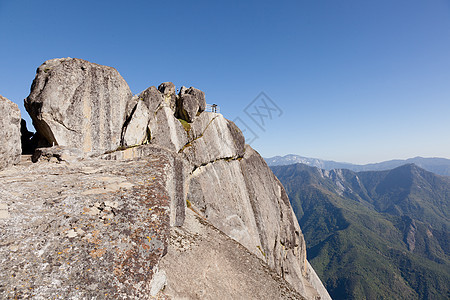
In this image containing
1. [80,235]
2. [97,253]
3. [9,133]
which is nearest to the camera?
[97,253]

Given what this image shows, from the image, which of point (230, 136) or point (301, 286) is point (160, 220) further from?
point (301, 286)

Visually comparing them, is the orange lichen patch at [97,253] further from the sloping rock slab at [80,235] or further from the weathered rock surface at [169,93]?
the weathered rock surface at [169,93]

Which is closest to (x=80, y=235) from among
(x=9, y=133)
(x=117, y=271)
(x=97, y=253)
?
(x=97, y=253)

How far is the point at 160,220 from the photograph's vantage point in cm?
802

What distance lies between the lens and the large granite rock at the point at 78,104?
17875mm

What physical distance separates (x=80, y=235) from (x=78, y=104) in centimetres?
1647

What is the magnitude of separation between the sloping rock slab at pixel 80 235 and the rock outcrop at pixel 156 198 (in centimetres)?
4

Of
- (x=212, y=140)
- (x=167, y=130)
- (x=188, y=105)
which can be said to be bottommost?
(x=212, y=140)

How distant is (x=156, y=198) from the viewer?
8.75 m

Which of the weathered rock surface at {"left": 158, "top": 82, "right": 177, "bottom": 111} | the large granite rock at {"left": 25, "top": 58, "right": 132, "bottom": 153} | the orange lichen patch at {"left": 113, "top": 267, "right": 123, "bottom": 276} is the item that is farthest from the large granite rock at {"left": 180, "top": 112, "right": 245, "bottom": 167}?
the orange lichen patch at {"left": 113, "top": 267, "right": 123, "bottom": 276}

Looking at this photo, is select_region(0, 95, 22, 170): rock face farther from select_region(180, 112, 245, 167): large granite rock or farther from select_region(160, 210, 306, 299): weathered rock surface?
select_region(180, 112, 245, 167): large granite rock

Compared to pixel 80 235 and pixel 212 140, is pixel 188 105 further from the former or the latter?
pixel 80 235

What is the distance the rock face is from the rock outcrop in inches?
58.4

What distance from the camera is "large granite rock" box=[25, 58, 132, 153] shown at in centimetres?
1788
